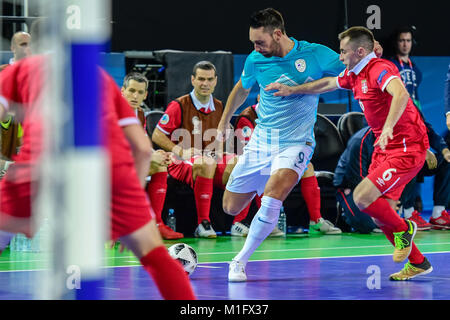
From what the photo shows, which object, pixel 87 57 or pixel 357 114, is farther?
pixel 357 114

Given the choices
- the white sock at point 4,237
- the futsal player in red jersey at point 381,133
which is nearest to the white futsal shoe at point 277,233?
the futsal player in red jersey at point 381,133

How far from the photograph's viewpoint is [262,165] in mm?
6121

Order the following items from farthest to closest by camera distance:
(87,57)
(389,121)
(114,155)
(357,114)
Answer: (357,114), (389,121), (114,155), (87,57)

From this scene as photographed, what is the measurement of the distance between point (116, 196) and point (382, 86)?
10.1 ft

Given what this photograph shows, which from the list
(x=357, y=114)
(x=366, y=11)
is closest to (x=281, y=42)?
(x=357, y=114)

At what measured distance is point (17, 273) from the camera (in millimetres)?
6145

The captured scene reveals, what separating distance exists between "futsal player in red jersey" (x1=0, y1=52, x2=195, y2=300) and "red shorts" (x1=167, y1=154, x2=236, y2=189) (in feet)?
19.4

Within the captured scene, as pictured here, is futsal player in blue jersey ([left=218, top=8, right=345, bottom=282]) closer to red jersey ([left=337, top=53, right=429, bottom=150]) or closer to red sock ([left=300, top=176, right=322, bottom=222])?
red jersey ([left=337, top=53, right=429, bottom=150])

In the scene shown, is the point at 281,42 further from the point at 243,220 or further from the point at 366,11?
the point at 366,11

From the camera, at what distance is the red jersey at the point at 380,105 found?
5934mm

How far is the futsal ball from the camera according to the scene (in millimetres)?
5836

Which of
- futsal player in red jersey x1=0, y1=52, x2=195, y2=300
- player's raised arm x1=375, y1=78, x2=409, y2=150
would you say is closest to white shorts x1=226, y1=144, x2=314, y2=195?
player's raised arm x1=375, y1=78, x2=409, y2=150

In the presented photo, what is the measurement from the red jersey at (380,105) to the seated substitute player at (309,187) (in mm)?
3702

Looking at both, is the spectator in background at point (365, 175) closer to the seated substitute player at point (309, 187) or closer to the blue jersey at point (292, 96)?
the seated substitute player at point (309, 187)
